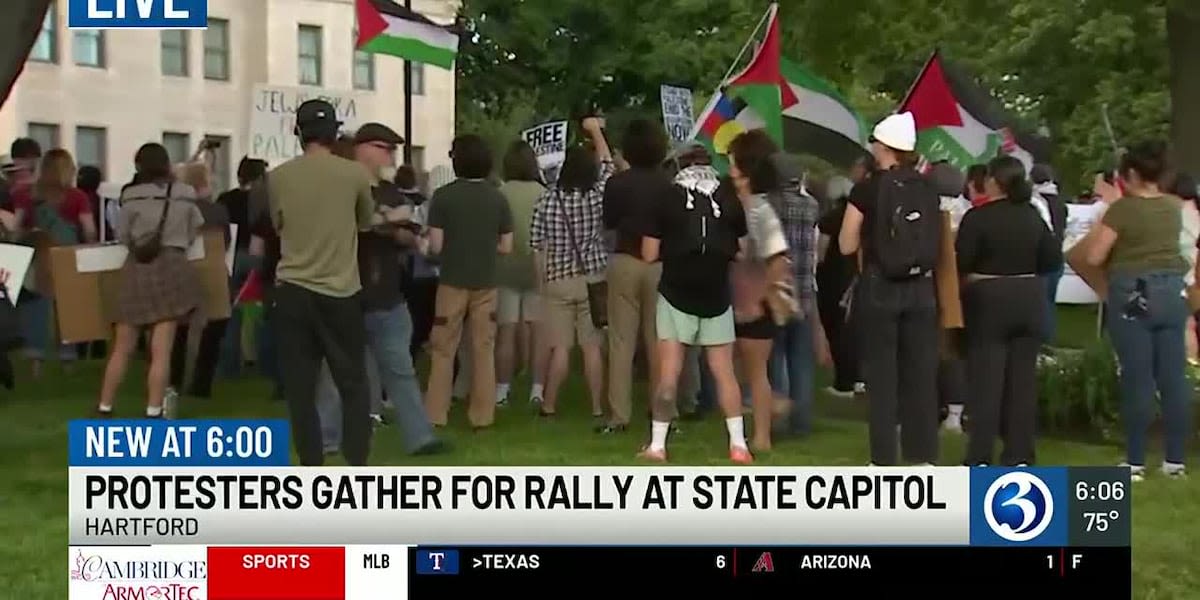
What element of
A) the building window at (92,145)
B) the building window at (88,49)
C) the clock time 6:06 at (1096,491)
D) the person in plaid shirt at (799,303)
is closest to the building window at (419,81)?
the building window at (88,49)

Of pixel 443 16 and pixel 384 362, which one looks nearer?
pixel 384 362

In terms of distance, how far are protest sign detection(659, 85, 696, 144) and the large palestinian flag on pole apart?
628cm

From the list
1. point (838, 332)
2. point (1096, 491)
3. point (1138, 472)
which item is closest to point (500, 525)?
point (1096, 491)

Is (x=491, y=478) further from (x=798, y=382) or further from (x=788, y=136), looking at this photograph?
(x=788, y=136)

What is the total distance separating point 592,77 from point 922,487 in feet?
151

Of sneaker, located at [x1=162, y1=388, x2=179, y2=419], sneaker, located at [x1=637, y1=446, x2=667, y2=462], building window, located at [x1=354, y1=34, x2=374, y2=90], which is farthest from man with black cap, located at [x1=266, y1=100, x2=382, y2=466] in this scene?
building window, located at [x1=354, y1=34, x2=374, y2=90]

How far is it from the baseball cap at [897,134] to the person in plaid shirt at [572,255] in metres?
2.18

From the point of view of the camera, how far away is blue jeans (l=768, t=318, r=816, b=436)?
10.0 metres

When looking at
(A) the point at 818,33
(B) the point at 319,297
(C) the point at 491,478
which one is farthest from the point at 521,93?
(C) the point at 491,478

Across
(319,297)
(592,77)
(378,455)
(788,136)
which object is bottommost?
(378,455)

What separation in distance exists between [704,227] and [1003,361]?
1.47 metres

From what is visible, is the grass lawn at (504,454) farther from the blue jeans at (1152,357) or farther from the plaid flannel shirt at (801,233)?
the plaid flannel shirt at (801,233)

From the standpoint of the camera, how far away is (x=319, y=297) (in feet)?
24.9

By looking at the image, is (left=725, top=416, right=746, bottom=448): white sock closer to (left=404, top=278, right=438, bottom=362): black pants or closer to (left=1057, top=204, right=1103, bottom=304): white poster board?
(left=404, top=278, right=438, bottom=362): black pants
